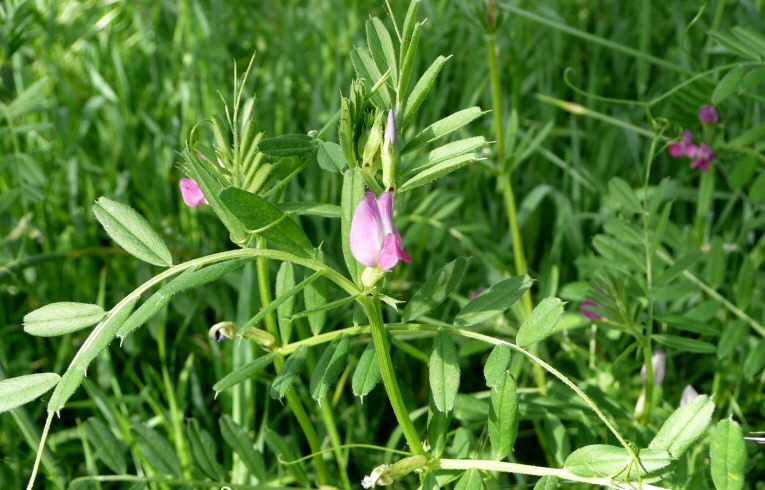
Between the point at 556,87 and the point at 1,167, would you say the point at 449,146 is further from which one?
the point at 556,87

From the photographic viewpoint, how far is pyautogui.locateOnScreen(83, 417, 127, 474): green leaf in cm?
121

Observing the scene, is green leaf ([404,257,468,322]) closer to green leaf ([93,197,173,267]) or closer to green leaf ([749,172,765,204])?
green leaf ([93,197,173,267])

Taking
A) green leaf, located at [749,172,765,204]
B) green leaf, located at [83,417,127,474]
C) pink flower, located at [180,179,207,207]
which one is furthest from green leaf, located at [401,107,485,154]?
green leaf, located at [749,172,765,204]

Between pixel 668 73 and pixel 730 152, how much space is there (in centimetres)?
67

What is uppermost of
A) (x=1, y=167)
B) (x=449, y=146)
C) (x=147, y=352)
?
(x=449, y=146)

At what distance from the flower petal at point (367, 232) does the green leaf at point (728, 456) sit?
35 centimetres

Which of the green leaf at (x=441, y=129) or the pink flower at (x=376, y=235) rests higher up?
the green leaf at (x=441, y=129)

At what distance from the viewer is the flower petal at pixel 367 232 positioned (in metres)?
0.85

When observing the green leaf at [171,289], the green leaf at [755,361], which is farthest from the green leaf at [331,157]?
the green leaf at [755,361]

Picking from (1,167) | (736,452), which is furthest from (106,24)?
(736,452)

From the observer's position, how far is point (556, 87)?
7.68 ft

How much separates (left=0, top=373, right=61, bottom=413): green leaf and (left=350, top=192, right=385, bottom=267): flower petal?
303 mm

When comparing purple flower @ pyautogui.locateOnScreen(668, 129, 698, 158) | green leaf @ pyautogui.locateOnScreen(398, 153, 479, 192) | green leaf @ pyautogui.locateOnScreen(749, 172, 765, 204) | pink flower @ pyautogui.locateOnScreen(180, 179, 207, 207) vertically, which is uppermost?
green leaf @ pyautogui.locateOnScreen(398, 153, 479, 192)

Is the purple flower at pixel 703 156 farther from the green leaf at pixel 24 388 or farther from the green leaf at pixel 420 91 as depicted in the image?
the green leaf at pixel 24 388
